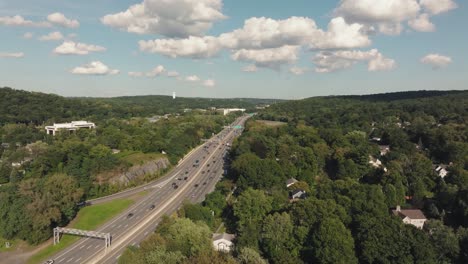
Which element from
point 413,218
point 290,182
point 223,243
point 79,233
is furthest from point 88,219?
point 413,218

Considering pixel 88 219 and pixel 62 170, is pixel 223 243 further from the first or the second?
pixel 62 170

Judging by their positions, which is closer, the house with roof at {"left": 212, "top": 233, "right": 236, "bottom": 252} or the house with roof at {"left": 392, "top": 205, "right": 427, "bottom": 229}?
the house with roof at {"left": 212, "top": 233, "right": 236, "bottom": 252}

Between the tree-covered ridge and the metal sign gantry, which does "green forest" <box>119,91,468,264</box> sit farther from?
the tree-covered ridge

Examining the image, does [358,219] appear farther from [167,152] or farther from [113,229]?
[167,152]

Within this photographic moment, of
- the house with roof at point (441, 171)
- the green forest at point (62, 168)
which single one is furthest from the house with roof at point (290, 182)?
the house with roof at point (441, 171)

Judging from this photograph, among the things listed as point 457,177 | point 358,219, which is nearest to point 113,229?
point 358,219

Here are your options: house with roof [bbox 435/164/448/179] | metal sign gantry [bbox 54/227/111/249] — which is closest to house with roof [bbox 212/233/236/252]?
metal sign gantry [bbox 54/227/111/249]

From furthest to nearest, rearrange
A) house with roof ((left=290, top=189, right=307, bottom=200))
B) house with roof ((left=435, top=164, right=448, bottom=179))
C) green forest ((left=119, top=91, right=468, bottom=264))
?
house with roof ((left=435, top=164, right=448, bottom=179))
house with roof ((left=290, top=189, right=307, bottom=200))
green forest ((left=119, top=91, right=468, bottom=264))
